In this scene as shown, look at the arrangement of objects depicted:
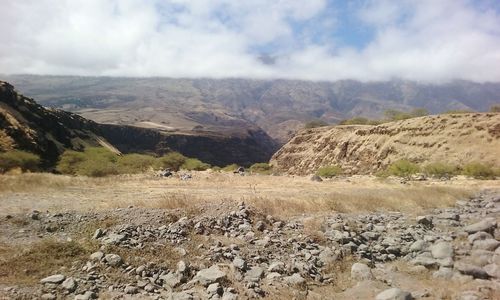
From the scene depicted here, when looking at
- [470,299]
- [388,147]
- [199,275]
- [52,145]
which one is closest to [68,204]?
[199,275]

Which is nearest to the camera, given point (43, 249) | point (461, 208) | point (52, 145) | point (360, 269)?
point (43, 249)

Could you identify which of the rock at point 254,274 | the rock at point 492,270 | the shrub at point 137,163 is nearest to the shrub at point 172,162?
the shrub at point 137,163

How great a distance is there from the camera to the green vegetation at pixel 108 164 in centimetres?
5447

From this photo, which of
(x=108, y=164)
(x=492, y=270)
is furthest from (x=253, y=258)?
(x=108, y=164)

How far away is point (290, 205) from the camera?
2467 cm

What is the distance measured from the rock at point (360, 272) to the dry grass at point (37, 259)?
1020cm

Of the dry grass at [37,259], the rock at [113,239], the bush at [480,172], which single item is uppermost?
the rock at [113,239]

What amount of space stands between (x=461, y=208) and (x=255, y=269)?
22255 millimetres

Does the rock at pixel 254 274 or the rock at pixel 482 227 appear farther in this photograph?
the rock at pixel 482 227

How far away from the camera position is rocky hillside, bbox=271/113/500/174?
257 ft

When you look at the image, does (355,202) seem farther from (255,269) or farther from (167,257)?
(167,257)

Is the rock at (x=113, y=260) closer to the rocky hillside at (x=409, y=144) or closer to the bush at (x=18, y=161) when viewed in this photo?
the bush at (x=18, y=161)

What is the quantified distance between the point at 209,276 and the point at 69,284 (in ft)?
14.9

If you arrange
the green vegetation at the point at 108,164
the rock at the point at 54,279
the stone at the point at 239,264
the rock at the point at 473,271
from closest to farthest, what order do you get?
the rock at the point at 54,279 < the stone at the point at 239,264 < the rock at the point at 473,271 < the green vegetation at the point at 108,164
